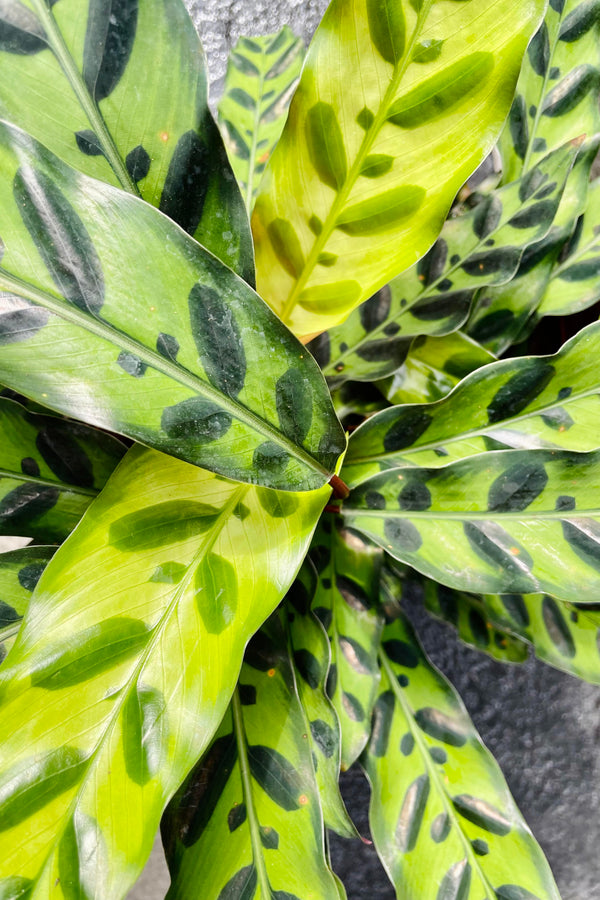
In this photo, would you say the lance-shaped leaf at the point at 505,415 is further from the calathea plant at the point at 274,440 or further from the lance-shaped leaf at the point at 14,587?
the lance-shaped leaf at the point at 14,587

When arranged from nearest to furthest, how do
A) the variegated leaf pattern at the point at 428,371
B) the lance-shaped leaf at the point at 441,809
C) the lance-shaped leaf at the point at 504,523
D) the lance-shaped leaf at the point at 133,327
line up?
the lance-shaped leaf at the point at 133,327, the lance-shaped leaf at the point at 504,523, the lance-shaped leaf at the point at 441,809, the variegated leaf pattern at the point at 428,371

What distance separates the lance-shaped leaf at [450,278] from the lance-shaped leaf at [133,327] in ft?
0.79

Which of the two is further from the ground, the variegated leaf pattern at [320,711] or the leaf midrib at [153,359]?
the leaf midrib at [153,359]

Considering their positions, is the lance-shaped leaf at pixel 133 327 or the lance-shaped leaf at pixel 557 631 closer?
the lance-shaped leaf at pixel 133 327

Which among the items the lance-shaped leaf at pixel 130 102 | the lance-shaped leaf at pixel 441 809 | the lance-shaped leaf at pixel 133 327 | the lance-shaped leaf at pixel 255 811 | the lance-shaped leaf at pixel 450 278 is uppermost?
the lance-shaped leaf at pixel 130 102

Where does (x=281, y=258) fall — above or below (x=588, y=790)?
above

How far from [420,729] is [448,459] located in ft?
0.91

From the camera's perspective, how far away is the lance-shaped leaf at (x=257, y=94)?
24.8 inches

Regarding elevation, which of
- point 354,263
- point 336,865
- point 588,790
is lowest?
point 588,790

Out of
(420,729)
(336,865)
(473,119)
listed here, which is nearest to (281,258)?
(473,119)

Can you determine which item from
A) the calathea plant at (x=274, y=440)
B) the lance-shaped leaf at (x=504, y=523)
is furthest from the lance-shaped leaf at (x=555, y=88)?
the lance-shaped leaf at (x=504, y=523)

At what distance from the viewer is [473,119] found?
1.26ft

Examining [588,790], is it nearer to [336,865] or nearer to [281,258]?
[336,865]

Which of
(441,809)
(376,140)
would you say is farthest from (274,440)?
(441,809)
